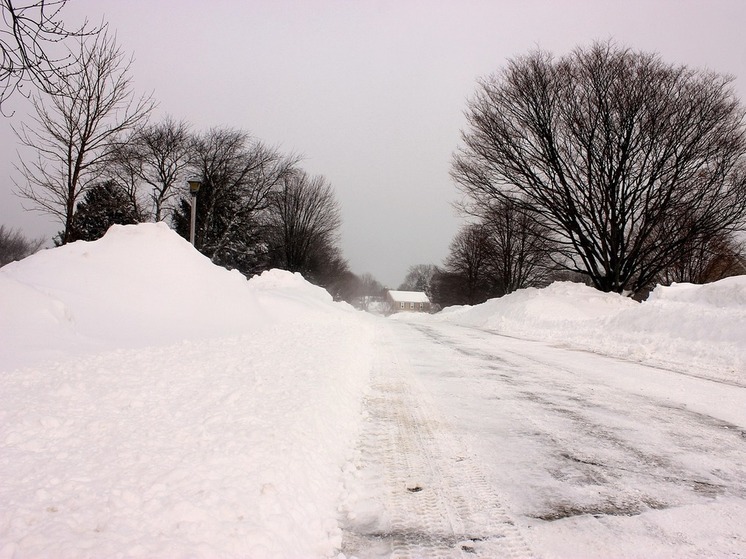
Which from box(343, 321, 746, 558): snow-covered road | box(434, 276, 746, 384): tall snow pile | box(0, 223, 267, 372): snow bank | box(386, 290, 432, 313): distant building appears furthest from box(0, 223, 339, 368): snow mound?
box(386, 290, 432, 313): distant building

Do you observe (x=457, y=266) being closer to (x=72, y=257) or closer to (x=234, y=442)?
(x=72, y=257)

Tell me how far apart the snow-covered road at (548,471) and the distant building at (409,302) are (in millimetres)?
98807

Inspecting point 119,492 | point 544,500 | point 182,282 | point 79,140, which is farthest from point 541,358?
point 79,140

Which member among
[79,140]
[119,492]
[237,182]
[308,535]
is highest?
[237,182]

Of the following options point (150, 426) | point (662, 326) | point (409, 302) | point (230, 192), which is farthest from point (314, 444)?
point (409, 302)

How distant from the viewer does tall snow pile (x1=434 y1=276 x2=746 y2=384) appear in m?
8.72

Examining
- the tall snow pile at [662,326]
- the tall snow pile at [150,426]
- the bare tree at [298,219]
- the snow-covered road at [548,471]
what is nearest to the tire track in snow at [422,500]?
the snow-covered road at [548,471]

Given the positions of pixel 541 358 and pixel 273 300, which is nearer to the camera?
pixel 541 358

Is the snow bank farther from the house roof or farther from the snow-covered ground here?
the house roof

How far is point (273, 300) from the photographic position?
13234mm

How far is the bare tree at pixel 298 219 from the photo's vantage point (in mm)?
37281

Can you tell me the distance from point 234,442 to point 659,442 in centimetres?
360

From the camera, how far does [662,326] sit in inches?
441

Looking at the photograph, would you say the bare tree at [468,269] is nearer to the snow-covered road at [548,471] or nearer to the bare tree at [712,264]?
the bare tree at [712,264]
